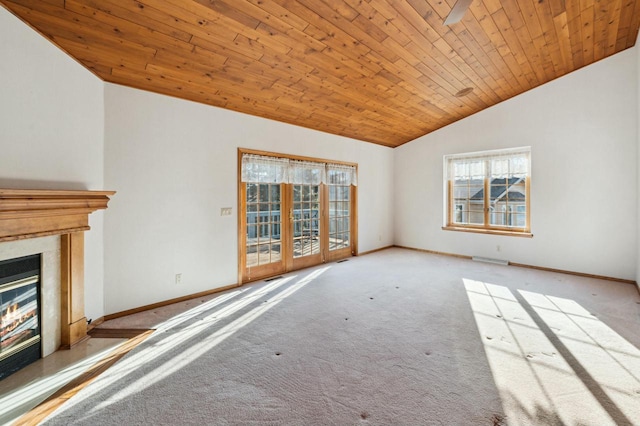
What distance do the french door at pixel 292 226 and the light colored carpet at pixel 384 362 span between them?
30.9 inches

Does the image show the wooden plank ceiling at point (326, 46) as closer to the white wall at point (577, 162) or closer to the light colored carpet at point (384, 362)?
the white wall at point (577, 162)

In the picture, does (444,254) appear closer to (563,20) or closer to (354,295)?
(354,295)

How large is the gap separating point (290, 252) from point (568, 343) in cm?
362

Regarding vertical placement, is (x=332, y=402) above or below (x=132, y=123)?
below

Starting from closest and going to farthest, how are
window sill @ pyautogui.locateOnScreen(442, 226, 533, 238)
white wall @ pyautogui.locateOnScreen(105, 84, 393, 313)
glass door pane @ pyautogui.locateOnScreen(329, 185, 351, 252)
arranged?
white wall @ pyautogui.locateOnScreen(105, 84, 393, 313), window sill @ pyautogui.locateOnScreen(442, 226, 533, 238), glass door pane @ pyautogui.locateOnScreen(329, 185, 351, 252)

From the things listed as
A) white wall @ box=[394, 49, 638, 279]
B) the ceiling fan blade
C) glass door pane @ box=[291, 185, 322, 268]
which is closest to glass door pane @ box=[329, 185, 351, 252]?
glass door pane @ box=[291, 185, 322, 268]

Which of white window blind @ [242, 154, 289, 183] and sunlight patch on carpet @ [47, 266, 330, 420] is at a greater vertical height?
white window blind @ [242, 154, 289, 183]

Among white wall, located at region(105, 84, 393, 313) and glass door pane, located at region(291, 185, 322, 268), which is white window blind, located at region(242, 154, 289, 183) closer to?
white wall, located at region(105, 84, 393, 313)

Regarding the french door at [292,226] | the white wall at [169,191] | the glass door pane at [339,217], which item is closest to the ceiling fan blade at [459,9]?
the white wall at [169,191]

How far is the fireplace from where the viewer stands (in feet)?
6.59

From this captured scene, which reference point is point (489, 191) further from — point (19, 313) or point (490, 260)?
point (19, 313)

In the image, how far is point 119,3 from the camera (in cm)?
204

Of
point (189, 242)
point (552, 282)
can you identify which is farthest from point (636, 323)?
point (189, 242)

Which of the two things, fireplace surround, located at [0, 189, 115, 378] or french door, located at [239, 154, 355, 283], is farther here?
french door, located at [239, 154, 355, 283]
